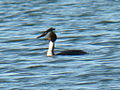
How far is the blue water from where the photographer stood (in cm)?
1416

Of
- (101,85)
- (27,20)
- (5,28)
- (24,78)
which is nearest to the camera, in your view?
(101,85)

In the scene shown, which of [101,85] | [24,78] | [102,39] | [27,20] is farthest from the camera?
[27,20]

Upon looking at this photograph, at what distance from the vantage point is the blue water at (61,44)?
557 inches

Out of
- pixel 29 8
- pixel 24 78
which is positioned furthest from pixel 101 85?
pixel 29 8

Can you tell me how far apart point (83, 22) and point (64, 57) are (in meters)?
6.85

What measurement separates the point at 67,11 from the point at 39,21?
259 cm

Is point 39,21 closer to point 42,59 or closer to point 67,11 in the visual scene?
point 67,11

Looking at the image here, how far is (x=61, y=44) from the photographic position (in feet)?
64.6

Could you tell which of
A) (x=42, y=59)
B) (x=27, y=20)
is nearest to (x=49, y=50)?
(x=42, y=59)

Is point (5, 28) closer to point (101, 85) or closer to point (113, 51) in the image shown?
point (113, 51)

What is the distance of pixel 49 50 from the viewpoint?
57.8 feet

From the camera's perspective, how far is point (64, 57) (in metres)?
17.3

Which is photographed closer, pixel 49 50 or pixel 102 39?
pixel 49 50

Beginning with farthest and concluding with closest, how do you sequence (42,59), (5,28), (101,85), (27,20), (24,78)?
(27,20) → (5,28) → (42,59) → (24,78) → (101,85)
